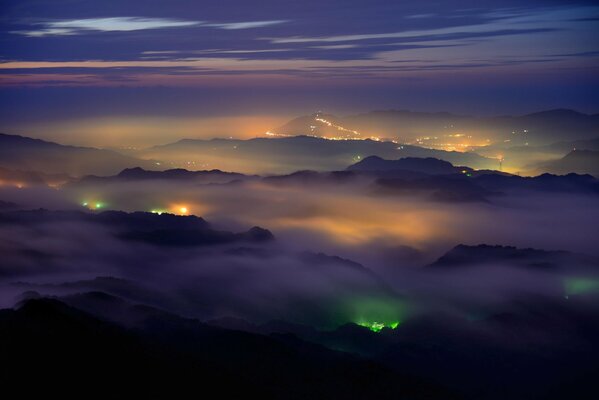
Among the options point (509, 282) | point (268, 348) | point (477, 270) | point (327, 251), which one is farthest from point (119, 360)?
point (327, 251)

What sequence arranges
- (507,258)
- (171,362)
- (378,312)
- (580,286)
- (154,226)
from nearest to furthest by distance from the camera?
(171,362)
(378,312)
(580,286)
(507,258)
(154,226)

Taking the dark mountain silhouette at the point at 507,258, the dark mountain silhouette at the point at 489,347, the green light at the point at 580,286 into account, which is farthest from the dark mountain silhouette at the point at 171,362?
the dark mountain silhouette at the point at 507,258

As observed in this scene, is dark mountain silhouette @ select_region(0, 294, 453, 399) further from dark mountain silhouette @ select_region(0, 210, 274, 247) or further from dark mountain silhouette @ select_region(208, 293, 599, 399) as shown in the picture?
dark mountain silhouette @ select_region(0, 210, 274, 247)

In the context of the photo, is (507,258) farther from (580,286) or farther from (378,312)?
(378,312)

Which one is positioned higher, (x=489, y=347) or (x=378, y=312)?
(x=489, y=347)

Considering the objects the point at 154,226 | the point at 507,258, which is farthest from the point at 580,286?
the point at 154,226
